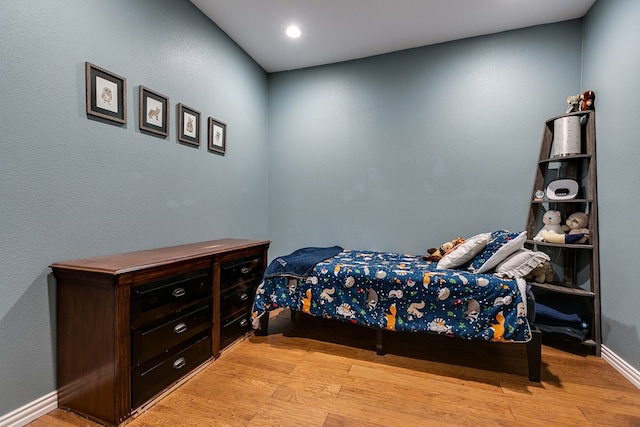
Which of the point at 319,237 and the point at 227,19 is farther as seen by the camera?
the point at 319,237

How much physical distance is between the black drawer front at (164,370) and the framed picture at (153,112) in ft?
4.94

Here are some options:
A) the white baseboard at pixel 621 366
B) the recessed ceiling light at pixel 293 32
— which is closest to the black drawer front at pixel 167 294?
the recessed ceiling light at pixel 293 32

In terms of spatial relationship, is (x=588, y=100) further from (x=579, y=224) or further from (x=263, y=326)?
(x=263, y=326)

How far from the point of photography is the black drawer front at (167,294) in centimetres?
149

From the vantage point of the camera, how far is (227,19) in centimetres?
259

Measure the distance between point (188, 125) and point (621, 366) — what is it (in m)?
3.59

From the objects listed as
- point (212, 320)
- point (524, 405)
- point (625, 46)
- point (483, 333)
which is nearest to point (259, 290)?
point (212, 320)

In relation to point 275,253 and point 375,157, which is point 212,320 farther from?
point 375,157

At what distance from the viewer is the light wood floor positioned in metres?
1.48

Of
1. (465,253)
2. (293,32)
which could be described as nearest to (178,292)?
(465,253)

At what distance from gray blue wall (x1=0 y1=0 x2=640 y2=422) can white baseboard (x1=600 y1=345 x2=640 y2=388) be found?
7 centimetres

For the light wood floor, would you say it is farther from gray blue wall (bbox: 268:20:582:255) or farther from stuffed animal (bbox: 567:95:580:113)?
stuffed animal (bbox: 567:95:580:113)

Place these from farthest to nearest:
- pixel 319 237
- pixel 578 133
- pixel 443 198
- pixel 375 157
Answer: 1. pixel 319 237
2. pixel 375 157
3. pixel 443 198
4. pixel 578 133

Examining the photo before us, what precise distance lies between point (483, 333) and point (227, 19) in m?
3.23
